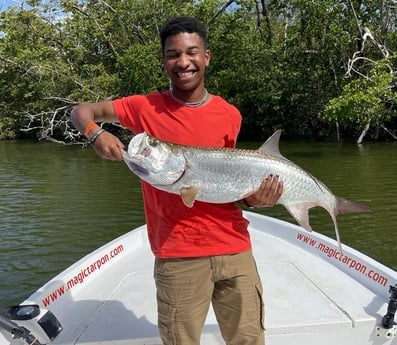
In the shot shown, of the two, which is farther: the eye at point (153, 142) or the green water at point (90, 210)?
the green water at point (90, 210)

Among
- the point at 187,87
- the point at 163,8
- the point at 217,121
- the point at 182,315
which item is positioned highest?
the point at 163,8

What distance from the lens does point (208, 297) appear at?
264 cm

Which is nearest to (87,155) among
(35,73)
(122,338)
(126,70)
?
(126,70)

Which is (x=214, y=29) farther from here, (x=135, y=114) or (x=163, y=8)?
(x=135, y=114)

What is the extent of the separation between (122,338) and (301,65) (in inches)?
1072

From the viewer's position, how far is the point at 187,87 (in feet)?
8.62

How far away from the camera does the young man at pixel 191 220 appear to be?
2570 millimetres

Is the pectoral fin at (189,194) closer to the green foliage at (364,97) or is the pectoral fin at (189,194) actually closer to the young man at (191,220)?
the young man at (191,220)

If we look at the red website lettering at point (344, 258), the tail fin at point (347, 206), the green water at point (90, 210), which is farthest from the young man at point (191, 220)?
the green water at point (90, 210)

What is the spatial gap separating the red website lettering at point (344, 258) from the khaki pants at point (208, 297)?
2.01m

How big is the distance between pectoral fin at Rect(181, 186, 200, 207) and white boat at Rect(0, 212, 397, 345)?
139 cm

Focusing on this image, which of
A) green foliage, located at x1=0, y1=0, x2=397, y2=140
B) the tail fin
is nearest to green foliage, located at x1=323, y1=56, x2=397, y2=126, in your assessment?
green foliage, located at x1=0, y1=0, x2=397, y2=140

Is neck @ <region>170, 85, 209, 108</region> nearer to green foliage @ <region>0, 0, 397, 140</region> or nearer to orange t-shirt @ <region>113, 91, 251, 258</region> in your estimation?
Answer: orange t-shirt @ <region>113, 91, 251, 258</region>

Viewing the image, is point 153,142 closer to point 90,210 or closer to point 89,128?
point 89,128
